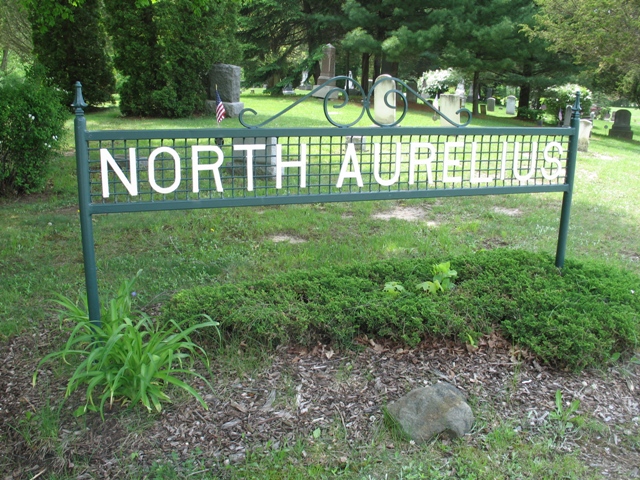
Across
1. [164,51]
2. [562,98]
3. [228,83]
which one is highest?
[164,51]

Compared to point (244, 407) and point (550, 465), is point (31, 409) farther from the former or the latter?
point (550, 465)

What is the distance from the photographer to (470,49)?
19.3m

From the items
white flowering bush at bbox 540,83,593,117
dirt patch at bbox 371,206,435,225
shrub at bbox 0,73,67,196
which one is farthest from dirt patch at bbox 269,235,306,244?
white flowering bush at bbox 540,83,593,117

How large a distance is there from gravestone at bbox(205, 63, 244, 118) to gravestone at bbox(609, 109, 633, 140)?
12.7m

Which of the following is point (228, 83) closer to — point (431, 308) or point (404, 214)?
point (404, 214)

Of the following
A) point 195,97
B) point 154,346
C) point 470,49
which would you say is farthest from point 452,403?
point 470,49

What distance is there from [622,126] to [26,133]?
18.6m

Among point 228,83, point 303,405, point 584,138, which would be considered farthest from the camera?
point 228,83

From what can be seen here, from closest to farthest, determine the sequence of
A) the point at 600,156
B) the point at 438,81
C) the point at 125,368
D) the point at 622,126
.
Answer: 1. the point at 125,368
2. the point at 600,156
3. the point at 622,126
4. the point at 438,81

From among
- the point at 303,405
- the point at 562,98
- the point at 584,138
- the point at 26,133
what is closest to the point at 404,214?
the point at 303,405

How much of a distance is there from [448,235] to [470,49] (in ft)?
50.5

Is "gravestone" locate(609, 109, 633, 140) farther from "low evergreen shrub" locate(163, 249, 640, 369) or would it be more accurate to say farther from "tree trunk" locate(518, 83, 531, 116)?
"low evergreen shrub" locate(163, 249, 640, 369)

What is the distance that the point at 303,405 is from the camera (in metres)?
2.87

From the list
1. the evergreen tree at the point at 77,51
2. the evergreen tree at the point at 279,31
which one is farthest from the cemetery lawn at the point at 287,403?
the evergreen tree at the point at 279,31
